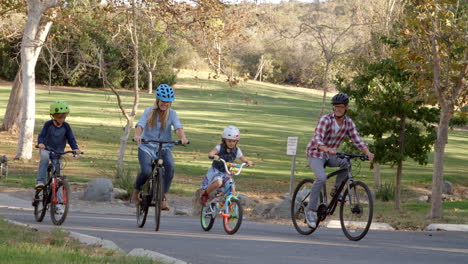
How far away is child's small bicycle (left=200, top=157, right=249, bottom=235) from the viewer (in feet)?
35.0

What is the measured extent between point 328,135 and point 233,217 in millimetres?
1588

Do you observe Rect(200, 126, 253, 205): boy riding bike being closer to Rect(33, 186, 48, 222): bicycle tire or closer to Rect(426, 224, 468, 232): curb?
Rect(33, 186, 48, 222): bicycle tire

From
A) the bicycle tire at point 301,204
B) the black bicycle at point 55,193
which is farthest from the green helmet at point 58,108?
the bicycle tire at point 301,204

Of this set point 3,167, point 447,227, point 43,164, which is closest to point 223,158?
point 43,164

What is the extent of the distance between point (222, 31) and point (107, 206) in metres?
6.48

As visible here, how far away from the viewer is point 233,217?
1080cm

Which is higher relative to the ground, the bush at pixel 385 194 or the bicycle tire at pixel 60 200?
the bicycle tire at pixel 60 200

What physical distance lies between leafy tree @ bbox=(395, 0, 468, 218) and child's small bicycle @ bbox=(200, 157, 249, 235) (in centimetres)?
689

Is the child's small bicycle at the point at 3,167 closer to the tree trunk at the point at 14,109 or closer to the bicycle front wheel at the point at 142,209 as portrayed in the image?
the bicycle front wheel at the point at 142,209

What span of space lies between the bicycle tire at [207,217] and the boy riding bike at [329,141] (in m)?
1.28

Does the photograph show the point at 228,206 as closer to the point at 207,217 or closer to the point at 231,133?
the point at 207,217

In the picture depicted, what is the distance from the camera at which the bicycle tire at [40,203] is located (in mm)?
11461

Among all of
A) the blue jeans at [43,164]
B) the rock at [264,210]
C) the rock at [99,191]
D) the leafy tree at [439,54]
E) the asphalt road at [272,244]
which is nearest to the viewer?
the asphalt road at [272,244]

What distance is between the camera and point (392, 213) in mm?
19609
